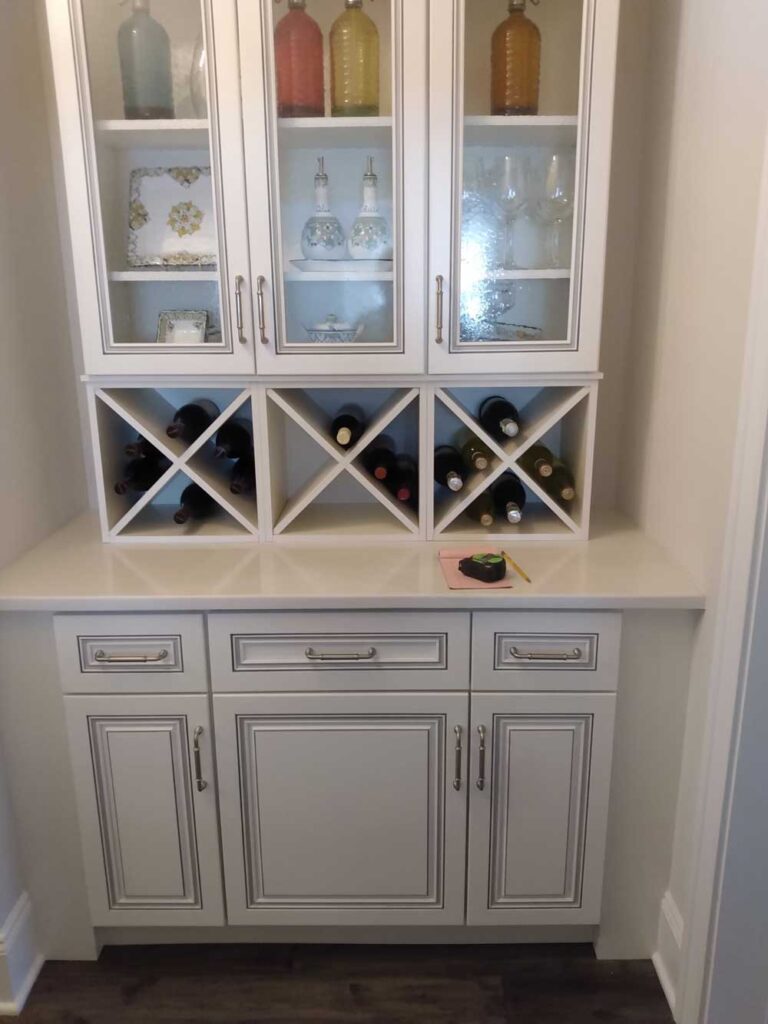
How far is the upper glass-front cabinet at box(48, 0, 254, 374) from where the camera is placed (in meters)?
1.40

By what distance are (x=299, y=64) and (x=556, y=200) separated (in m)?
0.60

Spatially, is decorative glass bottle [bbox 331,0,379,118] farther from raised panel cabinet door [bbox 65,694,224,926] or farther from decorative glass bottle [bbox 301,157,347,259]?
raised panel cabinet door [bbox 65,694,224,926]

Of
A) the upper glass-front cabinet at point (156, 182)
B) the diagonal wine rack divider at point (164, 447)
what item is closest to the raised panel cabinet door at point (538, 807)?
the diagonal wine rack divider at point (164, 447)

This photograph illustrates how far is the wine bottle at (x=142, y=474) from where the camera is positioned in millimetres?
1641

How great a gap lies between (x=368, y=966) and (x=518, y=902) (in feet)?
1.19

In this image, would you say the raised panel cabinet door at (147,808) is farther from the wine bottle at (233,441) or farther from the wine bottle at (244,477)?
the wine bottle at (233,441)

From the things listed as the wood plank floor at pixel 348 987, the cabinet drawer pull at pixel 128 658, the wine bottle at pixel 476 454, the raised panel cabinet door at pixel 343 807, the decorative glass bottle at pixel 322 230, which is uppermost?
the decorative glass bottle at pixel 322 230

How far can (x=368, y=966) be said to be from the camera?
1.55 meters

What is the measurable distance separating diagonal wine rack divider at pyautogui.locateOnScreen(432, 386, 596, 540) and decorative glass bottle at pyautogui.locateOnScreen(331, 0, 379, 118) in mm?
603

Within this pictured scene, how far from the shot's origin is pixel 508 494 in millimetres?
1683

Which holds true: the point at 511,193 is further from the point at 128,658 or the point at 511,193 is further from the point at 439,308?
the point at 128,658

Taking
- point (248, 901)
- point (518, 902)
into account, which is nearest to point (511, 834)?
point (518, 902)

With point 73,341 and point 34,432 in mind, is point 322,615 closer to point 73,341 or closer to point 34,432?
point 34,432

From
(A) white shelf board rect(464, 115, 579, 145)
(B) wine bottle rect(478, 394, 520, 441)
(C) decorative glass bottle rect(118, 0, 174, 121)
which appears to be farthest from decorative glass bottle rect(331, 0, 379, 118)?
(B) wine bottle rect(478, 394, 520, 441)
